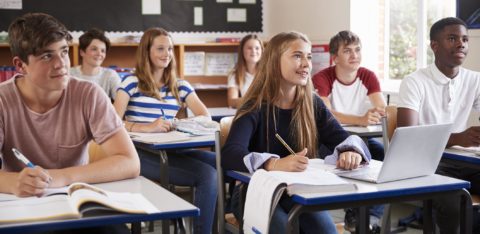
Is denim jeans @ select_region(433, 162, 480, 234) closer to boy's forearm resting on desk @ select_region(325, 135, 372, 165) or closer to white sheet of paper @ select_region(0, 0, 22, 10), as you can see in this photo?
boy's forearm resting on desk @ select_region(325, 135, 372, 165)

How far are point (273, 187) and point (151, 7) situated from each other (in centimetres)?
462

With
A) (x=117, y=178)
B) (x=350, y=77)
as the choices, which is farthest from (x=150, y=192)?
(x=350, y=77)

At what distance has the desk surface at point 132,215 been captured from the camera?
1.58 meters

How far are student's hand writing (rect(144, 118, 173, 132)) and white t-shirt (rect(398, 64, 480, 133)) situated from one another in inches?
50.8

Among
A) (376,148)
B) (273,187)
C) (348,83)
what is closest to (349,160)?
(273,187)

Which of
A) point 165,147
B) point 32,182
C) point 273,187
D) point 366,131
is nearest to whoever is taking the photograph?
point 32,182

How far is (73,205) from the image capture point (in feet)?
5.49

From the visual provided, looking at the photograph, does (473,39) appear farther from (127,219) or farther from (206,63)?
(127,219)

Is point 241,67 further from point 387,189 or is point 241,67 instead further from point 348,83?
point 387,189

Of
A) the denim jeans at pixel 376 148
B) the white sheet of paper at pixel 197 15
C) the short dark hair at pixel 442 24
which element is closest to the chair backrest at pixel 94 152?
the short dark hair at pixel 442 24

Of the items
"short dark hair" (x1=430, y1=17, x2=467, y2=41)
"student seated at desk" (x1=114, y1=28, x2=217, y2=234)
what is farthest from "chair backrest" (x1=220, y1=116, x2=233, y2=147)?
"short dark hair" (x1=430, y1=17, x2=467, y2=41)

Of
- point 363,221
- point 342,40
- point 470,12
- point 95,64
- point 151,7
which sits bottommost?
point 363,221

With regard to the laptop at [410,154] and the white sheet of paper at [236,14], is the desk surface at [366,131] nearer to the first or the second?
the laptop at [410,154]

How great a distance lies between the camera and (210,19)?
6.62m
